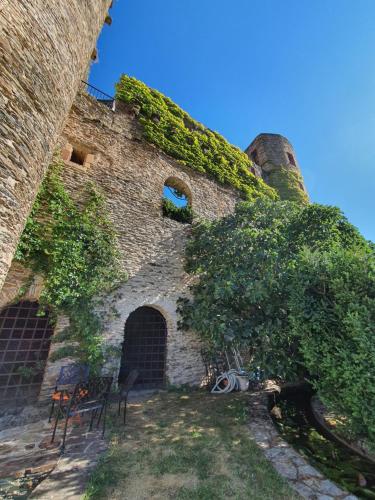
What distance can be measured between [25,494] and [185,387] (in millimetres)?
4390

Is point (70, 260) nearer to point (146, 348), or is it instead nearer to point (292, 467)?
point (146, 348)

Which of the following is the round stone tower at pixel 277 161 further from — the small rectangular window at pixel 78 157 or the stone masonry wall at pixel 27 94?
the stone masonry wall at pixel 27 94

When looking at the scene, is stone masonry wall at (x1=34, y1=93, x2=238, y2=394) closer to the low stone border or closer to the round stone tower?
the low stone border

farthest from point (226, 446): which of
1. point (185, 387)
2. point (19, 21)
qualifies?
point (19, 21)

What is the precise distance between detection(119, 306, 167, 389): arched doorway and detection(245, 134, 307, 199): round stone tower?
1065cm

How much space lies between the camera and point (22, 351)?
5.18 m

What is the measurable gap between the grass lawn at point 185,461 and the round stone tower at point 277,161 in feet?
41.3

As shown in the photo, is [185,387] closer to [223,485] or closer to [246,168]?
[223,485]

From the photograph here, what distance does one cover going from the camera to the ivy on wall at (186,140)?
9141mm

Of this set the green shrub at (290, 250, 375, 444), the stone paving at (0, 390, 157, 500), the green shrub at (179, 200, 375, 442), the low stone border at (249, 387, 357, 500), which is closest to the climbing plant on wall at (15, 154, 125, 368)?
the stone paving at (0, 390, 157, 500)

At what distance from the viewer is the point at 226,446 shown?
11.1 ft

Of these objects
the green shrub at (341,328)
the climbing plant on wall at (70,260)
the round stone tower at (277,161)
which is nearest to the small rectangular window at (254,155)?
the round stone tower at (277,161)

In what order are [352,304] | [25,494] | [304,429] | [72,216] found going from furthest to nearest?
[72,216], [304,429], [352,304], [25,494]

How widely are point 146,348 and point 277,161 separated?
13910 mm
